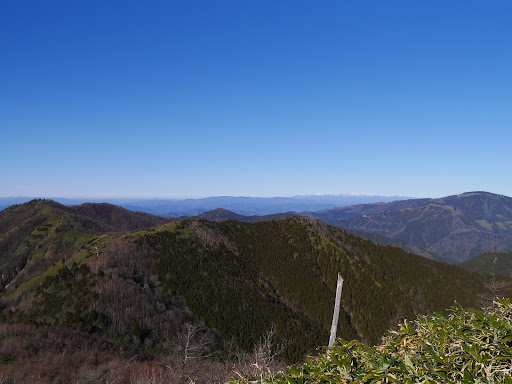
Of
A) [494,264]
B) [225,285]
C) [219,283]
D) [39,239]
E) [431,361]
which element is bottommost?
[494,264]

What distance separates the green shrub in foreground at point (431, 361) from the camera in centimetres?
246

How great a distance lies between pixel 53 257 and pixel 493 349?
90.0 metres

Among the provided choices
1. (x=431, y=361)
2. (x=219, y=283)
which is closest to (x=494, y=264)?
(x=219, y=283)

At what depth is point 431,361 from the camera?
283 cm

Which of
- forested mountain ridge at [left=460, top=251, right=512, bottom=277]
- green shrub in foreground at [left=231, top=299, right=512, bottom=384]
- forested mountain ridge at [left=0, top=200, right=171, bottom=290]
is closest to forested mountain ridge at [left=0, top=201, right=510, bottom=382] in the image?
forested mountain ridge at [left=0, top=200, right=171, bottom=290]

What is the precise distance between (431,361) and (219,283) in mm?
59827

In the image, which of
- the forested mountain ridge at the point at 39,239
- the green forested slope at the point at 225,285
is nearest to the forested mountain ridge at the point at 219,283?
the green forested slope at the point at 225,285

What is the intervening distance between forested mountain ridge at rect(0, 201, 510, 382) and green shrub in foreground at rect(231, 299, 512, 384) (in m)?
27.8

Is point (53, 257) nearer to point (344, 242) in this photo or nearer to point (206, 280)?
point (206, 280)

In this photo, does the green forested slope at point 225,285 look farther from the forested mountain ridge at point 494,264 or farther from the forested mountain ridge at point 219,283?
the forested mountain ridge at point 494,264

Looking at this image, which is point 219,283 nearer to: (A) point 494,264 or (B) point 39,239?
(B) point 39,239

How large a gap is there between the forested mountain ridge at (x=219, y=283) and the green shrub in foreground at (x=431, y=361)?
27810 millimetres

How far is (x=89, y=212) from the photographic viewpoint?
162 metres

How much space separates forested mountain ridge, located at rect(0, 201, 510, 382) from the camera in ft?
141
